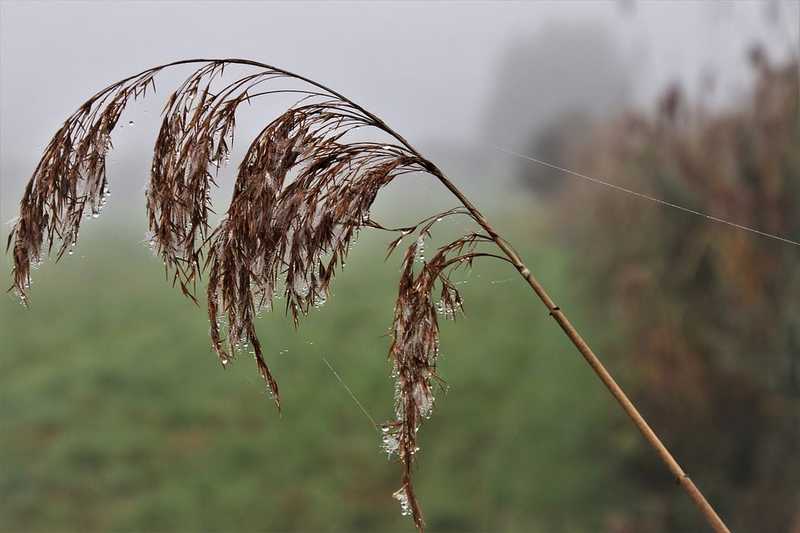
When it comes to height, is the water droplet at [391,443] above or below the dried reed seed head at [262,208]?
below

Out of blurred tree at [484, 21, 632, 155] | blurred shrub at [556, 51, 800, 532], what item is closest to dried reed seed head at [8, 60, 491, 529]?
blurred shrub at [556, 51, 800, 532]

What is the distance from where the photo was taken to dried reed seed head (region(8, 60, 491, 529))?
1.81 feet

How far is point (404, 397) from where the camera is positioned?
21.6 inches

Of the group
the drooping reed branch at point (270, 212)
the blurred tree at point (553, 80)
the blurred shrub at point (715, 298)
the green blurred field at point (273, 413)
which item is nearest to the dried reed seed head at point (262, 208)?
the drooping reed branch at point (270, 212)

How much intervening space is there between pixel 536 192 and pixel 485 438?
0.83m

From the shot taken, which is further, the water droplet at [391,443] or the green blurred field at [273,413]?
the green blurred field at [273,413]

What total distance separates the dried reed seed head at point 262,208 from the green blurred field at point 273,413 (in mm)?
2113

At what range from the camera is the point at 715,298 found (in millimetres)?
2172

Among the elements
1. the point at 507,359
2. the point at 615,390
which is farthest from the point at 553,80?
the point at 615,390

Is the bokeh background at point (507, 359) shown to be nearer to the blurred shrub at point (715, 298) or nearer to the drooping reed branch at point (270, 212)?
the blurred shrub at point (715, 298)

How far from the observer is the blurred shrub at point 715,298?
2.02m

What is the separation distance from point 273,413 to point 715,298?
1.53 meters

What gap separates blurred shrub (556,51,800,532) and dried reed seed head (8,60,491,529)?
1681 millimetres

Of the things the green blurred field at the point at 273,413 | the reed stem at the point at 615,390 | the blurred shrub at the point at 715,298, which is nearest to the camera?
the reed stem at the point at 615,390
